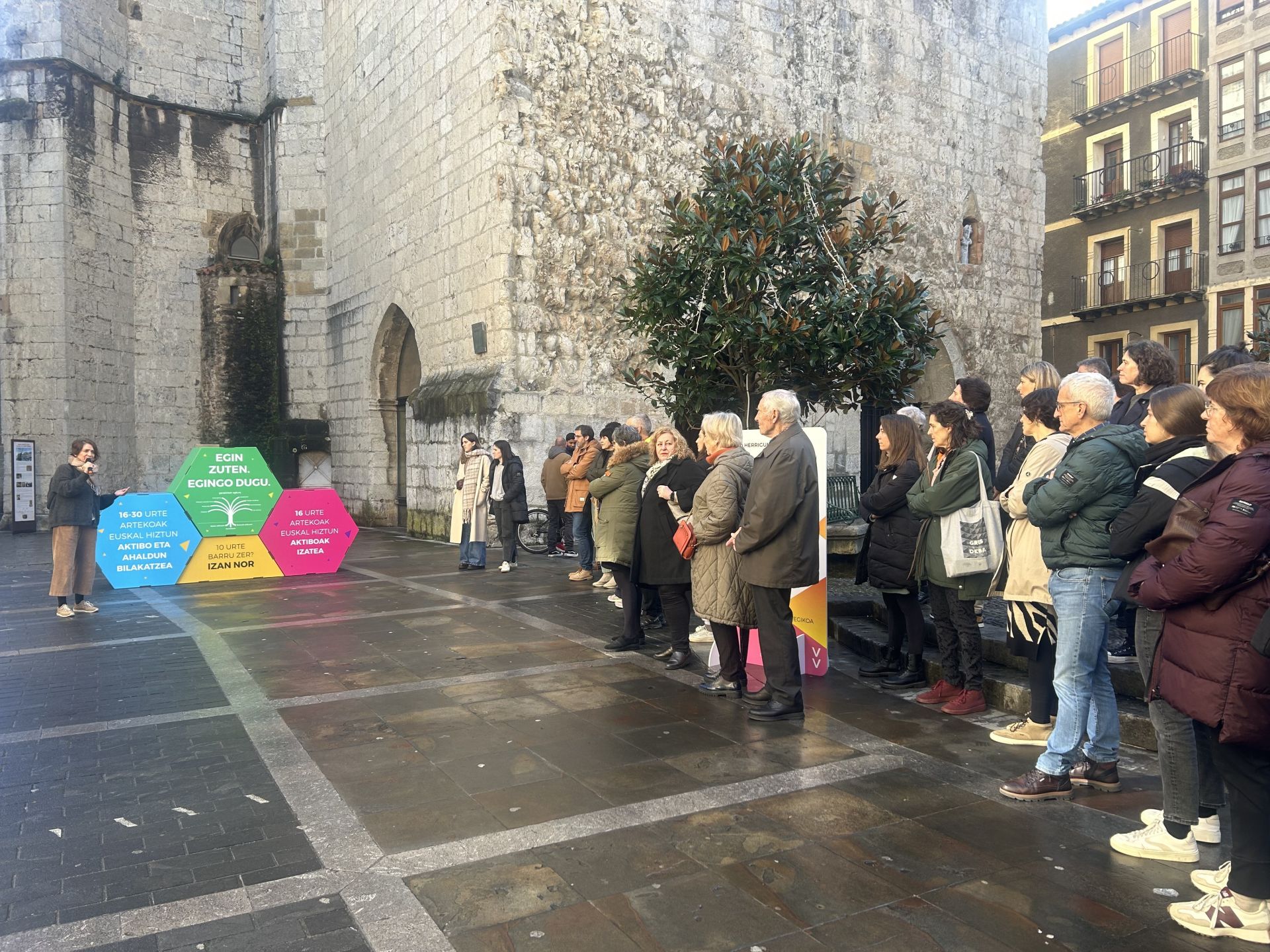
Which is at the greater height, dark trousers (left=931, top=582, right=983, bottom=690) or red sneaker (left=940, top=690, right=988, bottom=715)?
dark trousers (left=931, top=582, right=983, bottom=690)

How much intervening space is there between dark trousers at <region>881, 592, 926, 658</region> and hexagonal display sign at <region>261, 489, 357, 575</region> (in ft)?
22.2

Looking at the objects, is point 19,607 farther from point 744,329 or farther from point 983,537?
point 983,537

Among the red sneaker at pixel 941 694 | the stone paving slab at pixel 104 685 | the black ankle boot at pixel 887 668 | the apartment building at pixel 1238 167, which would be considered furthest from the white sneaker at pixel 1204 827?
the apartment building at pixel 1238 167

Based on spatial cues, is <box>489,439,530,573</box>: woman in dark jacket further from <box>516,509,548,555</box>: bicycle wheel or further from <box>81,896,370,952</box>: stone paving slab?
<box>81,896,370,952</box>: stone paving slab

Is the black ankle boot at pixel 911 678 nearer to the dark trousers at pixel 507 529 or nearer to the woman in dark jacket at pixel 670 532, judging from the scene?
the woman in dark jacket at pixel 670 532

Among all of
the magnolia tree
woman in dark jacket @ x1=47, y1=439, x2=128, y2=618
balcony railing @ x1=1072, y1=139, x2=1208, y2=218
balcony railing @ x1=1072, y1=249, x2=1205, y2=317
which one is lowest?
woman in dark jacket @ x1=47, y1=439, x2=128, y2=618

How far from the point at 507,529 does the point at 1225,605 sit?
8.92 m

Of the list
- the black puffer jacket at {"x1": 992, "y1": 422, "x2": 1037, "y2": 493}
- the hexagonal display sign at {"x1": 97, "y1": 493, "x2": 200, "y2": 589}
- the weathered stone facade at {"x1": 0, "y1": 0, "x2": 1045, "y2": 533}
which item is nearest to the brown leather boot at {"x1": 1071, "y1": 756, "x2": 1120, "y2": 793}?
the black puffer jacket at {"x1": 992, "y1": 422, "x2": 1037, "y2": 493}

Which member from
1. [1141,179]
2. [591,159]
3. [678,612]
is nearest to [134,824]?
[678,612]

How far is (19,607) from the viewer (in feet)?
28.8

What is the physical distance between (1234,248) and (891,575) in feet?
72.7

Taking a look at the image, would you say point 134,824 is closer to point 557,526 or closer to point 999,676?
point 999,676

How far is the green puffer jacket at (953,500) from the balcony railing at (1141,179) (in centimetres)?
2331

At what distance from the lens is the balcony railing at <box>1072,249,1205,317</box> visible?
2392 centimetres
